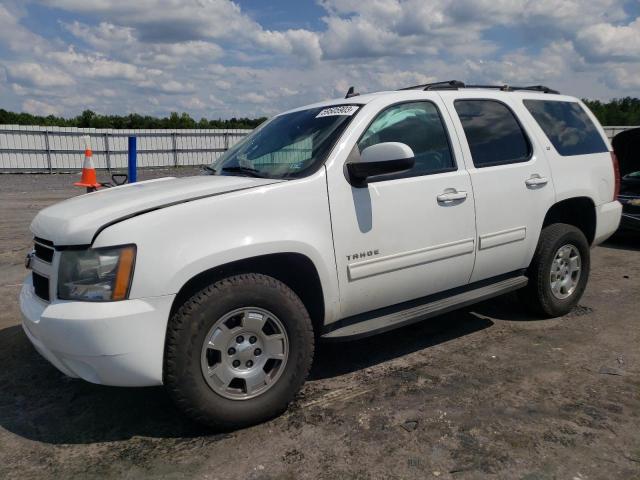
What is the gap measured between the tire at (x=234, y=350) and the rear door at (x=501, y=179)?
162cm

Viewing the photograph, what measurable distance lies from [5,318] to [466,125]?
13.8ft

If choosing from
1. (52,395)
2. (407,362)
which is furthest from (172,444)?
(407,362)

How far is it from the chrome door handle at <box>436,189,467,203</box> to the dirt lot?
1136mm

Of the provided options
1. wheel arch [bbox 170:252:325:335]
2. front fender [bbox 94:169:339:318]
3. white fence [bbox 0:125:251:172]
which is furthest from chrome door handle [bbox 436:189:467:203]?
white fence [bbox 0:125:251:172]

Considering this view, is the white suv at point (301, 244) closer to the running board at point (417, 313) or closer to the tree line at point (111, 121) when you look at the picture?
the running board at point (417, 313)

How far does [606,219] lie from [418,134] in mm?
2292

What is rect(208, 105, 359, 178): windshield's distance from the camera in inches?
131

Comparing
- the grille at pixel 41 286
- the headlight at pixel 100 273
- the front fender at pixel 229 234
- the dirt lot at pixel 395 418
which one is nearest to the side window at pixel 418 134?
the front fender at pixel 229 234

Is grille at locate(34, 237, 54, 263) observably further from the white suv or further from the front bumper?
the front bumper

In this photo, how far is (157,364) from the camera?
106 inches

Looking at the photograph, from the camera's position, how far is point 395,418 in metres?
3.03

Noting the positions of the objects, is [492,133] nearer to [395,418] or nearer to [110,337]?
[395,418]

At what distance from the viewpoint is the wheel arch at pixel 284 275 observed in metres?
2.84

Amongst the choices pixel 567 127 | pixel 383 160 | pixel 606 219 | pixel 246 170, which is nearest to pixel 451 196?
pixel 383 160
